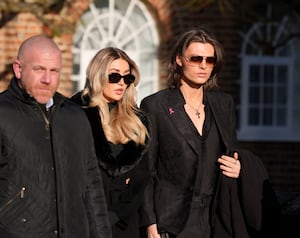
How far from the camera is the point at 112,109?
16.7 ft

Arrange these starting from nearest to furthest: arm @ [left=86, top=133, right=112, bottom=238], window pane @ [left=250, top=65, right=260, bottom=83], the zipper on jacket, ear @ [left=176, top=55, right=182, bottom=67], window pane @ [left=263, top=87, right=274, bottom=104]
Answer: the zipper on jacket, arm @ [left=86, top=133, right=112, bottom=238], ear @ [left=176, top=55, right=182, bottom=67], window pane @ [left=250, top=65, right=260, bottom=83], window pane @ [left=263, top=87, right=274, bottom=104]

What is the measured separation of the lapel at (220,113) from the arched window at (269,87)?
6.20 meters

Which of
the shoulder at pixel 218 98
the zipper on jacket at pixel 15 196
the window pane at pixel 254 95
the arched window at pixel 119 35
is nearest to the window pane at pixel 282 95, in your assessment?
the window pane at pixel 254 95

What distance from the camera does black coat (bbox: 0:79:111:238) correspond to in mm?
3969

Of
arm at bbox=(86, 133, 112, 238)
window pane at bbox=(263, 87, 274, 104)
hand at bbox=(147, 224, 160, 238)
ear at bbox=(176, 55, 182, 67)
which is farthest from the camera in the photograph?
window pane at bbox=(263, 87, 274, 104)

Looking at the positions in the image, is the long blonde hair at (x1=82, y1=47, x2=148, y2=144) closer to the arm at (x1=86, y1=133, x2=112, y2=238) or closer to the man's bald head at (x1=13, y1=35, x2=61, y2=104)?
the arm at (x1=86, y1=133, x2=112, y2=238)

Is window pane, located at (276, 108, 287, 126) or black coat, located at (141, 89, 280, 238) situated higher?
black coat, located at (141, 89, 280, 238)

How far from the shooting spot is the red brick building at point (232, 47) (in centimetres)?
1044

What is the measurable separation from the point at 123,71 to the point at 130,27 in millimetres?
5973

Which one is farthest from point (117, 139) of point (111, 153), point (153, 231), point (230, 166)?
point (230, 166)

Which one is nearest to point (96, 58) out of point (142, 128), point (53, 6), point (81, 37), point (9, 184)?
point (142, 128)

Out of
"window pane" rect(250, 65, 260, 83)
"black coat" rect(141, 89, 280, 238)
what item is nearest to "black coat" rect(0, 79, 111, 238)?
"black coat" rect(141, 89, 280, 238)

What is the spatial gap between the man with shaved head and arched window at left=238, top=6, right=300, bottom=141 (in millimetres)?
7260

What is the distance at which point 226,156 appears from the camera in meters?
4.83
